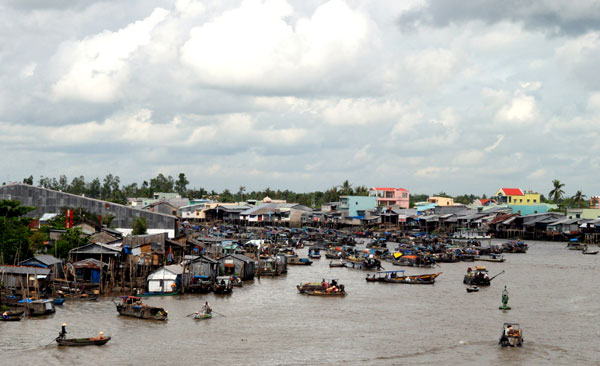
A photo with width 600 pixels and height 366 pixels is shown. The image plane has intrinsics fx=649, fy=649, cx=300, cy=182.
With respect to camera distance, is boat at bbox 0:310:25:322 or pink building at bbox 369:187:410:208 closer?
boat at bbox 0:310:25:322

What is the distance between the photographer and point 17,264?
31359mm

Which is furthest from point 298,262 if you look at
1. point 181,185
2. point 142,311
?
point 181,185

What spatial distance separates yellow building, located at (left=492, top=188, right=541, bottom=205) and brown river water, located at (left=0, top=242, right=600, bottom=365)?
6659cm

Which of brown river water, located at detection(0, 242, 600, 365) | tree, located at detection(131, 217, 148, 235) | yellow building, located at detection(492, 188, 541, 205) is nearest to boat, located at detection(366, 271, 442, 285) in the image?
brown river water, located at detection(0, 242, 600, 365)

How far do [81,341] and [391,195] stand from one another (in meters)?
90.1

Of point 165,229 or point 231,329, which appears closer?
point 231,329

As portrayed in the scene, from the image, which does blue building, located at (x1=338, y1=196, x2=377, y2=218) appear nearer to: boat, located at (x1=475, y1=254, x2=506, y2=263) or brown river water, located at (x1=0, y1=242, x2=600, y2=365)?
boat, located at (x1=475, y1=254, x2=506, y2=263)

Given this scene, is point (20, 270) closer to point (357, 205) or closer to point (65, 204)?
point (65, 204)

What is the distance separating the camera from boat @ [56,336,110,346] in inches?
864

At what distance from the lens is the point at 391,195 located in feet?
358

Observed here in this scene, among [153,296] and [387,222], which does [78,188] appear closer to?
[387,222]

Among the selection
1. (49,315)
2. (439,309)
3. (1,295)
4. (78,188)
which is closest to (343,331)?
(439,309)

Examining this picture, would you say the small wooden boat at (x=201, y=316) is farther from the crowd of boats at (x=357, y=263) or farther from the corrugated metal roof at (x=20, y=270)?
the corrugated metal roof at (x=20, y=270)

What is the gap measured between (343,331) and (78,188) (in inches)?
4588
